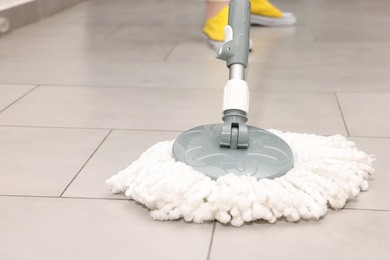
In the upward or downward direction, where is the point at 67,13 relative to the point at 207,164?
downward

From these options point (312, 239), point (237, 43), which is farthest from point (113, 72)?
point (312, 239)

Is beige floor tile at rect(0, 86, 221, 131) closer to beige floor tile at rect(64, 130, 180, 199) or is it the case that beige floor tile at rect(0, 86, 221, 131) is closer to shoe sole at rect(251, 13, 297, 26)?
beige floor tile at rect(64, 130, 180, 199)

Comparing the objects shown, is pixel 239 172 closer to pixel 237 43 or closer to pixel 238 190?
pixel 238 190

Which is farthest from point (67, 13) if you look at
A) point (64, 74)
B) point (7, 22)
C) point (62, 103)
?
point (62, 103)

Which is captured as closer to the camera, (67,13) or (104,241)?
(104,241)

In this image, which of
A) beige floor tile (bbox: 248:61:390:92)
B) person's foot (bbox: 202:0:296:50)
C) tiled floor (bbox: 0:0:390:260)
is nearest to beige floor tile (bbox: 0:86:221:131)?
tiled floor (bbox: 0:0:390:260)

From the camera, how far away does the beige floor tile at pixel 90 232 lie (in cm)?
65

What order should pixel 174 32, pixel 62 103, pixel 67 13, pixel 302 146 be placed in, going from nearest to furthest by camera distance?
pixel 302 146 → pixel 62 103 → pixel 174 32 → pixel 67 13

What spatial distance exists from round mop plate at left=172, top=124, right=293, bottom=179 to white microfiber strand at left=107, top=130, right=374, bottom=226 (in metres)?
0.01

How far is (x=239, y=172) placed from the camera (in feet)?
2.47

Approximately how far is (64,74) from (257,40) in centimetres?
71

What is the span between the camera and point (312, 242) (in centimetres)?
68

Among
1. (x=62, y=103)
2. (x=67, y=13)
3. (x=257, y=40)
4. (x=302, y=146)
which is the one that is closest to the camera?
(x=302, y=146)

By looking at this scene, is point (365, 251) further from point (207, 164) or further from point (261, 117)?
point (261, 117)
